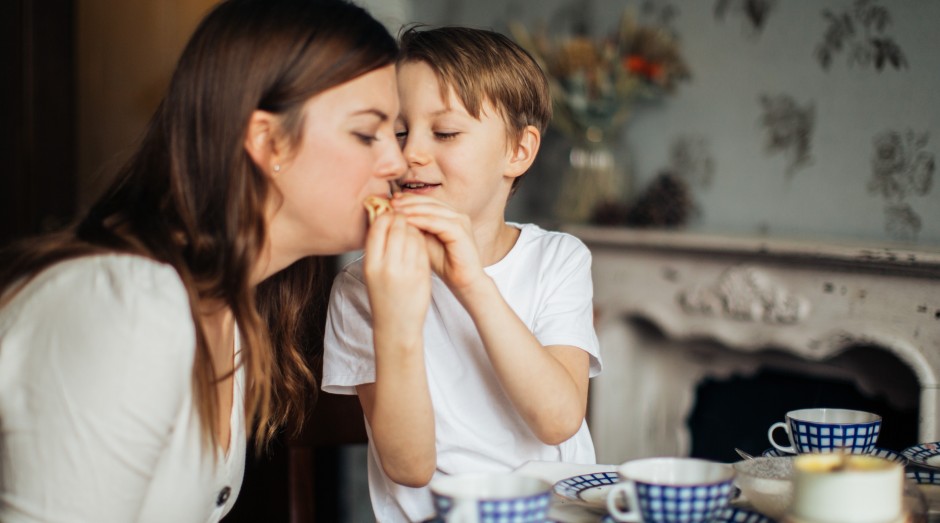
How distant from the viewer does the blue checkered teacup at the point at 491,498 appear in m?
0.69

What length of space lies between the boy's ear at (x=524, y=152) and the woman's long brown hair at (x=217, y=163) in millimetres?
419

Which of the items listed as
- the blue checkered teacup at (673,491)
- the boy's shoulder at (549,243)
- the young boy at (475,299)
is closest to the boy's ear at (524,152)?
the young boy at (475,299)

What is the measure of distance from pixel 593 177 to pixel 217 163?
1887 mm

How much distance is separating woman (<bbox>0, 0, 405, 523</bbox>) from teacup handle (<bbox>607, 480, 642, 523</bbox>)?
45cm

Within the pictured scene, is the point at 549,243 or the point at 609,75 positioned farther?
the point at 609,75

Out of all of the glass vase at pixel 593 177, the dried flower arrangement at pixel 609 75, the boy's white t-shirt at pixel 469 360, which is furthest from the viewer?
the glass vase at pixel 593 177

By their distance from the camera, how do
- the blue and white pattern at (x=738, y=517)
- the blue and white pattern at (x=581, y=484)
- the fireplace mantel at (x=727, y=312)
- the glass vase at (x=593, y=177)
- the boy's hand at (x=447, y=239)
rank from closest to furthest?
the blue and white pattern at (x=738, y=517) → the blue and white pattern at (x=581, y=484) → the boy's hand at (x=447, y=239) → the fireplace mantel at (x=727, y=312) → the glass vase at (x=593, y=177)

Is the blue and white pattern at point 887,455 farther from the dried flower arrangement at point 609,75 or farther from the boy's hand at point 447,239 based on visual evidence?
the dried flower arrangement at point 609,75

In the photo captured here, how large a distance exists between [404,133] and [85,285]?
0.57 meters

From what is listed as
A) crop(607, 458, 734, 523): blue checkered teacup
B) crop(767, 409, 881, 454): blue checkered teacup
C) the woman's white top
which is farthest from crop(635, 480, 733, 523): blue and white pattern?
the woman's white top

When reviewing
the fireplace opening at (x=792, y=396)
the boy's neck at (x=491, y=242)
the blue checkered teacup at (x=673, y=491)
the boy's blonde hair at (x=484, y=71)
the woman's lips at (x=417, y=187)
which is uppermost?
the boy's blonde hair at (x=484, y=71)

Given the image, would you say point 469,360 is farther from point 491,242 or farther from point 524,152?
point 524,152

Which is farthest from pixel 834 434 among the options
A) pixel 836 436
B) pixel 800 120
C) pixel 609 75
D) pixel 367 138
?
pixel 609 75

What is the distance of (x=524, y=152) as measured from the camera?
1441 mm
